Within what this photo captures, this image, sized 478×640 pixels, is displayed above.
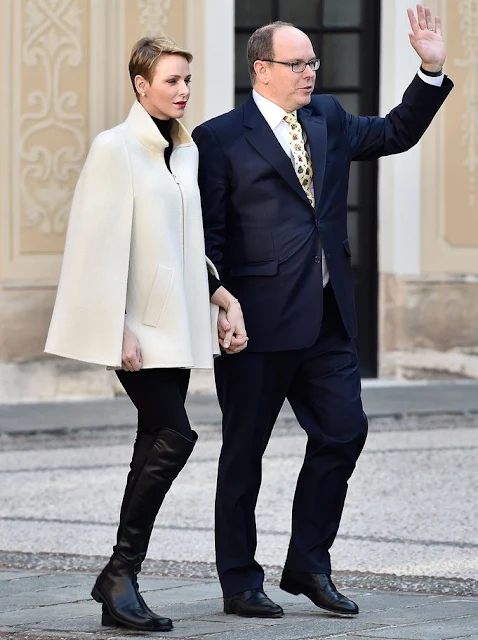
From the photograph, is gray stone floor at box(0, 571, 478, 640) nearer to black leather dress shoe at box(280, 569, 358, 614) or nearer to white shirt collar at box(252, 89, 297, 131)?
black leather dress shoe at box(280, 569, 358, 614)

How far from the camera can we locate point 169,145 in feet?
17.2

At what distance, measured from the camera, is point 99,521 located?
7.74m

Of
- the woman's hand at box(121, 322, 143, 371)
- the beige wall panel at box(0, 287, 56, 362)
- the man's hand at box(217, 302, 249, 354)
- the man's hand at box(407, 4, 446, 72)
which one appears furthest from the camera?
the beige wall panel at box(0, 287, 56, 362)

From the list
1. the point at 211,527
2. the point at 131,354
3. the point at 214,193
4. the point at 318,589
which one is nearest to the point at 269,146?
the point at 214,193

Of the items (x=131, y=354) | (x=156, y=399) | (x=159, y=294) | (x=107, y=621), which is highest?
(x=159, y=294)

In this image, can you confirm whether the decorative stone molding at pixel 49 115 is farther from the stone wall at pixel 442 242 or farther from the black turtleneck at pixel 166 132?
the black turtleneck at pixel 166 132

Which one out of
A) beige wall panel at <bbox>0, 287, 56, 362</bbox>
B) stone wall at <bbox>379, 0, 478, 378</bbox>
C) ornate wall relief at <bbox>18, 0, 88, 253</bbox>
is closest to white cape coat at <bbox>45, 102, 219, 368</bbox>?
beige wall panel at <bbox>0, 287, 56, 362</bbox>

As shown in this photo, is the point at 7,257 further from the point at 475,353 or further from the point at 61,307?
the point at 61,307

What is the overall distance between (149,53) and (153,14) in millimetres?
7700

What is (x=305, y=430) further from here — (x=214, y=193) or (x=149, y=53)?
(x=149, y=53)

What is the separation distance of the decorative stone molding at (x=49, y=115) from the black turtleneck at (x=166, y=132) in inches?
286

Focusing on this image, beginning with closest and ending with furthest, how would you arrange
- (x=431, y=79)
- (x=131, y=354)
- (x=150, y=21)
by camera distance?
(x=131, y=354) → (x=431, y=79) → (x=150, y=21)

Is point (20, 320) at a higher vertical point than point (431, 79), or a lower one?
lower

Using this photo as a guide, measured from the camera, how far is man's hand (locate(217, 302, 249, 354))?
5270mm
